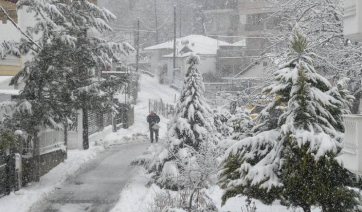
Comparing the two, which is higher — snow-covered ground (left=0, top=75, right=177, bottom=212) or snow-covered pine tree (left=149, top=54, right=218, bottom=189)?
snow-covered pine tree (left=149, top=54, right=218, bottom=189)

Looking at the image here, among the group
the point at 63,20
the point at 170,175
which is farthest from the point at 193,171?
the point at 63,20

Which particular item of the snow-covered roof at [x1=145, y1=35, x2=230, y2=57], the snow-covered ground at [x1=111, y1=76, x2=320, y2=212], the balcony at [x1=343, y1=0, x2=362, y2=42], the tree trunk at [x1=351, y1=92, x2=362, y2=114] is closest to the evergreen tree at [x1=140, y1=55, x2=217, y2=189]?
the snow-covered ground at [x1=111, y1=76, x2=320, y2=212]

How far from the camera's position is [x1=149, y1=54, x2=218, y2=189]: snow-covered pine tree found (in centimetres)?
1382

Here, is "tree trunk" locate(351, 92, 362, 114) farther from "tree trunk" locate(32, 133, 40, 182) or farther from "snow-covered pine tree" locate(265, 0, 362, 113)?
"tree trunk" locate(32, 133, 40, 182)

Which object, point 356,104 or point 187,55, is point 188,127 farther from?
point 187,55

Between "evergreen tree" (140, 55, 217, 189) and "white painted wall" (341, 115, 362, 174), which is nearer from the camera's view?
"white painted wall" (341, 115, 362, 174)

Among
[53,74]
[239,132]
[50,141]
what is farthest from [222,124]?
[239,132]

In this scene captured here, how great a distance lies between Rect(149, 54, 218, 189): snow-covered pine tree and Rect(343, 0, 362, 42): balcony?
5240mm

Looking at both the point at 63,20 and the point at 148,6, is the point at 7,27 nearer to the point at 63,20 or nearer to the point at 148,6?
the point at 63,20

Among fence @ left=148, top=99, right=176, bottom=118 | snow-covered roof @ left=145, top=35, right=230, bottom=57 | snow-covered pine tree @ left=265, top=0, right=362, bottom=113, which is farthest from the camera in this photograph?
snow-covered roof @ left=145, top=35, right=230, bottom=57

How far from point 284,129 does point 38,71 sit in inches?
318

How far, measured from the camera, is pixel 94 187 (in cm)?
1456

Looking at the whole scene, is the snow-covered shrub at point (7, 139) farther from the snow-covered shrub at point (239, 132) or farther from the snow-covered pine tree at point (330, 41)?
the snow-covered pine tree at point (330, 41)

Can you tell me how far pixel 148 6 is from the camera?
75.8 metres
